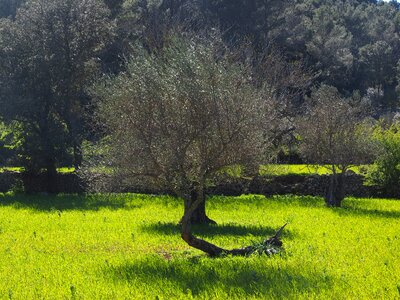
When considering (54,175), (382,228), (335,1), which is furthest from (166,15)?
(335,1)

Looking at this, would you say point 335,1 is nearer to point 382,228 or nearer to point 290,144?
point 290,144

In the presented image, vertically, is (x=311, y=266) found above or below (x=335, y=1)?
below

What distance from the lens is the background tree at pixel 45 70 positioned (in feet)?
94.2

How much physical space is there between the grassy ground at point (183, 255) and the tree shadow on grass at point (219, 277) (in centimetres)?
2

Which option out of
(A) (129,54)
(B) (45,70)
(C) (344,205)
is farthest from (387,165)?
(B) (45,70)

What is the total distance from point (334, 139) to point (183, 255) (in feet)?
44.6

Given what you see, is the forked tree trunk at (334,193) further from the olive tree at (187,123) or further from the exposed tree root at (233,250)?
the olive tree at (187,123)

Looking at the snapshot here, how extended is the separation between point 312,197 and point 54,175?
43.6 feet

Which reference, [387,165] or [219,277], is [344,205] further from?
[219,277]

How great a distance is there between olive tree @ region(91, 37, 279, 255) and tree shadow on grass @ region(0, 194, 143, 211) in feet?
36.0

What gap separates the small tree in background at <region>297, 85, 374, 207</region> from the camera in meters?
24.8

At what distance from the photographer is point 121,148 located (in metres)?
13.1

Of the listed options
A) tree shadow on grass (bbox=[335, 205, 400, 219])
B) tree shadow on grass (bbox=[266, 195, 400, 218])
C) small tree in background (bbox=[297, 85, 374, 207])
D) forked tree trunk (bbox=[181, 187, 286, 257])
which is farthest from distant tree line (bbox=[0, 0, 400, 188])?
tree shadow on grass (bbox=[335, 205, 400, 219])

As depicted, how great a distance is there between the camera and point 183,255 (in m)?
13.6
